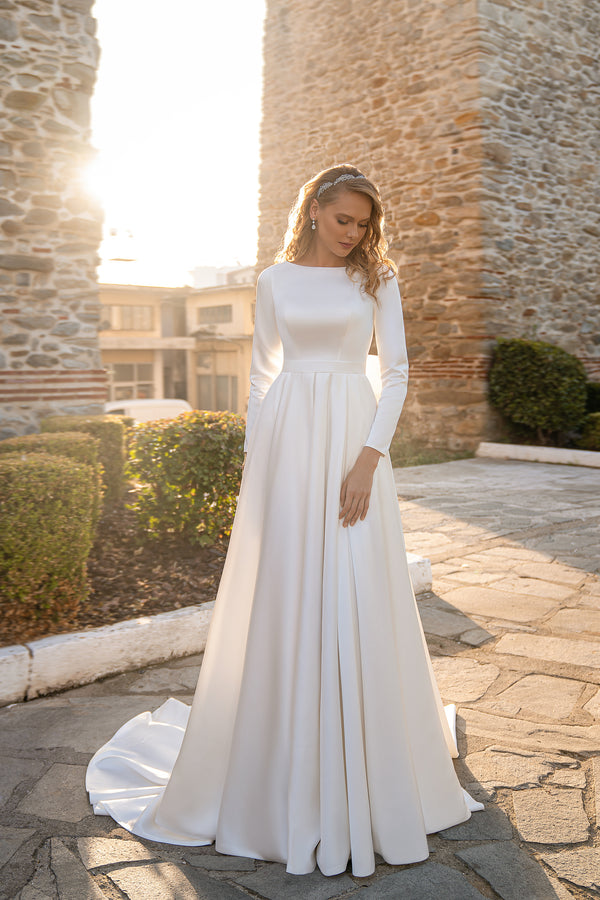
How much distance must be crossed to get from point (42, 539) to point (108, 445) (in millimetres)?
2944

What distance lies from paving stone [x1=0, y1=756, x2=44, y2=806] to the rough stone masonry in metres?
8.29

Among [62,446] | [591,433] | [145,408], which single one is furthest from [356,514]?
[145,408]

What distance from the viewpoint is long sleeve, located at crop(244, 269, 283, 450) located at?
2334mm

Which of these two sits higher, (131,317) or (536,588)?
(131,317)

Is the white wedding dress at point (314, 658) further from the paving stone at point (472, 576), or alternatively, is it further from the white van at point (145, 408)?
the white van at point (145, 408)

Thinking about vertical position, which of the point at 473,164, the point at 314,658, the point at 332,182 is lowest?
the point at 314,658

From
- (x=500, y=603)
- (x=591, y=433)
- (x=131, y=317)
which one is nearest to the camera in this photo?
(x=500, y=603)

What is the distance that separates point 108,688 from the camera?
3.08m

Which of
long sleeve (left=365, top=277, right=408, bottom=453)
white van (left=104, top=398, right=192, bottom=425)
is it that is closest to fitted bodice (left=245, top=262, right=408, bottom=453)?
long sleeve (left=365, top=277, right=408, bottom=453)

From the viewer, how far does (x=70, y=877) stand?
1906 millimetres

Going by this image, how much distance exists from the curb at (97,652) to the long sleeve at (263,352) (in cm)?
129

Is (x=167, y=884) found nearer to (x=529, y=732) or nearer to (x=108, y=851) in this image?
(x=108, y=851)

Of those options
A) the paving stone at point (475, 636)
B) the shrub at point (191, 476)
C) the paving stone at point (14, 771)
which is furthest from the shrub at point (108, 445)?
the paving stone at point (14, 771)

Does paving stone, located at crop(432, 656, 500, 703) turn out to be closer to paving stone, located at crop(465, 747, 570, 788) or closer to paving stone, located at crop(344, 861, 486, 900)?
paving stone, located at crop(465, 747, 570, 788)
